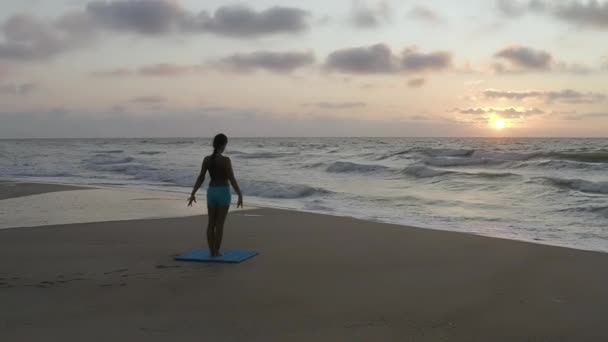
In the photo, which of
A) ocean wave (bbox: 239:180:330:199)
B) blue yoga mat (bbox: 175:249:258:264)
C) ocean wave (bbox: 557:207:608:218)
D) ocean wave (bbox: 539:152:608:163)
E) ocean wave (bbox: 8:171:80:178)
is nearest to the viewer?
blue yoga mat (bbox: 175:249:258:264)

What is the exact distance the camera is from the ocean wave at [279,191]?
1608 cm

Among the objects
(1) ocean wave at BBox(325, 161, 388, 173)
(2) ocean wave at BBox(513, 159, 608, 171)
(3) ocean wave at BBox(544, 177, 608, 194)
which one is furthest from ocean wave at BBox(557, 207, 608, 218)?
(1) ocean wave at BBox(325, 161, 388, 173)

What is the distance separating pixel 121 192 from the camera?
15.1 m

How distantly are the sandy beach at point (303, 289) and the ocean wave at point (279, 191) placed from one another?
783cm

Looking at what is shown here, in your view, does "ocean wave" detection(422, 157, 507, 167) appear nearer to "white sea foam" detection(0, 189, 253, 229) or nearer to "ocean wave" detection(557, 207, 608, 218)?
"ocean wave" detection(557, 207, 608, 218)

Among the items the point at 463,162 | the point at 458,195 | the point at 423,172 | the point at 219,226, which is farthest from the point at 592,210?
the point at 463,162

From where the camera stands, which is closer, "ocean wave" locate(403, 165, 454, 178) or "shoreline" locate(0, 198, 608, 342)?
"shoreline" locate(0, 198, 608, 342)

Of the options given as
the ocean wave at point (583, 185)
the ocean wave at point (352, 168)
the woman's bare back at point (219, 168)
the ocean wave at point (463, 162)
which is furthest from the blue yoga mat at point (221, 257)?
the ocean wave at point (463, 162)

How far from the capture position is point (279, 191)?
16.6 metres

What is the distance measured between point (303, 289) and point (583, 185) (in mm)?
14366

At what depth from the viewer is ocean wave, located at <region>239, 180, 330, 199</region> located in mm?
16078

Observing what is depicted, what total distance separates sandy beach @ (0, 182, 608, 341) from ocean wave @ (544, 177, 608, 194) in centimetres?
975

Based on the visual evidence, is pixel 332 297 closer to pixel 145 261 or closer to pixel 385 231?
pixel 145 261

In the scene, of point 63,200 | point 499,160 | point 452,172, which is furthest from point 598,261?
point 499,160
